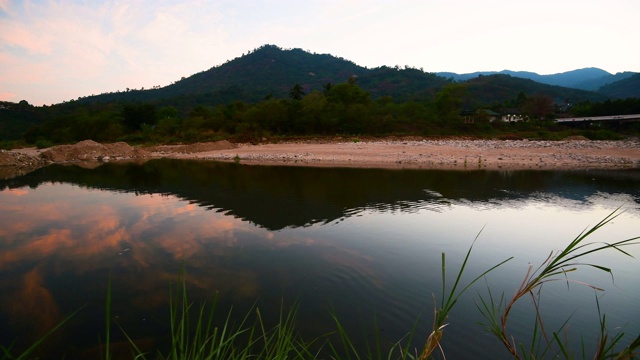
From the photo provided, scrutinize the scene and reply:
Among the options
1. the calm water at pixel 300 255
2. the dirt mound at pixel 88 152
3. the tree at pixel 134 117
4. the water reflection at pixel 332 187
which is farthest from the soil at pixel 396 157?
the tree at pixel 134 117

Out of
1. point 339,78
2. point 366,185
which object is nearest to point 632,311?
point 366,185

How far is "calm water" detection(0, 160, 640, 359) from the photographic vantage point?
493 centimetres

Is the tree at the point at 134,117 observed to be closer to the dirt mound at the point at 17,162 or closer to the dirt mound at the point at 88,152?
the dirt mound at the point at 88,152

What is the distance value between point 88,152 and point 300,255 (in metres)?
34.9

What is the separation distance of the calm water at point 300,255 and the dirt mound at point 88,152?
19.6m

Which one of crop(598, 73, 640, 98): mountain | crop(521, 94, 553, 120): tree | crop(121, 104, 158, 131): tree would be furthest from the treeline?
crop(598, 73, 640, 98): mountain

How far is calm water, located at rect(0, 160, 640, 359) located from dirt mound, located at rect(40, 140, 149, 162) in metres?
19.6

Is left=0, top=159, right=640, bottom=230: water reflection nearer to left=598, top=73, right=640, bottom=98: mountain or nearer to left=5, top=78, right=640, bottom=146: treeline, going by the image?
left=5, top=78, right=640, bottom=146: treeline

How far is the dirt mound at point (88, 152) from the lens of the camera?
31.4 meters

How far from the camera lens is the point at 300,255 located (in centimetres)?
730

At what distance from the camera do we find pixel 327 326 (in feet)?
15.7

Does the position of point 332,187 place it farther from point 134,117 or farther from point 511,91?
point 511,91

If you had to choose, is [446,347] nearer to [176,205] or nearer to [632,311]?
[632,311]

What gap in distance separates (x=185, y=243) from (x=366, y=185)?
395 inches
